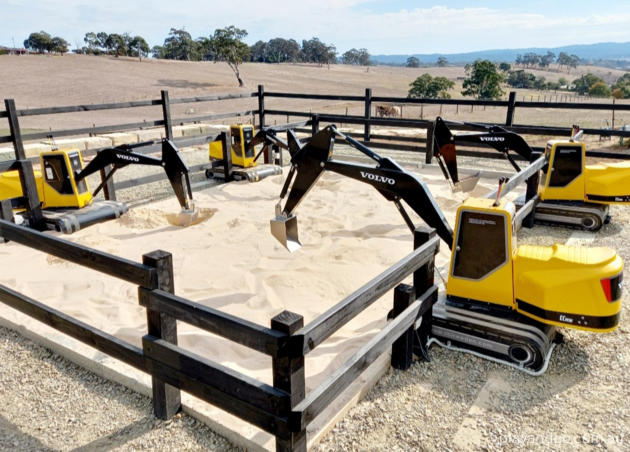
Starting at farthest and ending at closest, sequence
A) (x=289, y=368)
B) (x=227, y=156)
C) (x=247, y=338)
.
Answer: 1. (x=227, y=156)
2. (x=247, y=338)
3. (x=289, y=368)

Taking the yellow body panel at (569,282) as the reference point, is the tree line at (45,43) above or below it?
above

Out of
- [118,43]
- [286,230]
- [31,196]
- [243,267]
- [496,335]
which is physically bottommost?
[243,267]

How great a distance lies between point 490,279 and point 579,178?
12.6 feet

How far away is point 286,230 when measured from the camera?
5340 mm

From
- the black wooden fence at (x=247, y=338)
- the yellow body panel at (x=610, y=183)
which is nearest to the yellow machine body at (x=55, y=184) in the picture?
the black wooden fence at (x=247, y=338)

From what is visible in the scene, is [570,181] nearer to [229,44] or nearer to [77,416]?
[77,416]

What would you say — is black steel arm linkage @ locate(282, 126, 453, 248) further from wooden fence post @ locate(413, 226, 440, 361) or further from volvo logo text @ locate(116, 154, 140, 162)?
volvo logo text @ locate(116, 154, 140, 162)

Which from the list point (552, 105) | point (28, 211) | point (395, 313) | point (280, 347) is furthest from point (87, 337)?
point (552, 105)

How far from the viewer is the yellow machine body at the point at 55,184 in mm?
6832

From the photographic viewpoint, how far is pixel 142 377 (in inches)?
132

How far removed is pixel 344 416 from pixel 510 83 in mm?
119691

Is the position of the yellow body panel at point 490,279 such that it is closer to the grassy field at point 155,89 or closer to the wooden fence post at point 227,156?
the wooden fence post at point 227,156

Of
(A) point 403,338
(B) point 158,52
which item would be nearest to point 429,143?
(A) point 403,338

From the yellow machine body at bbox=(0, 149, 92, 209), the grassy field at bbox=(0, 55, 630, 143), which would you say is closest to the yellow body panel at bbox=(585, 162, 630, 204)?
the yellow machine body at bbox=(0, 149, 92, 209)
